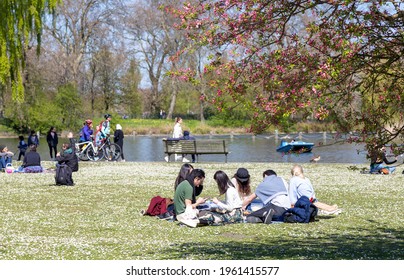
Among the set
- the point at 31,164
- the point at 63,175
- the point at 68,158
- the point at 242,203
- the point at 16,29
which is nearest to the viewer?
the point at 242,203

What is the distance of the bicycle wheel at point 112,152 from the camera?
34.2 meters

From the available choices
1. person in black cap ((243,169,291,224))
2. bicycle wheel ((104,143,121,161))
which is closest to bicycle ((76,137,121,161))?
bicycle wheel ((104,143,121,161))

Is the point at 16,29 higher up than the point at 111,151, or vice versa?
the point at 16,29

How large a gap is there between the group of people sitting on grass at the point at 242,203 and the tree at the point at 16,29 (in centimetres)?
1190

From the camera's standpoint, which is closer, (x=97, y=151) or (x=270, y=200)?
(x=270, y=200)

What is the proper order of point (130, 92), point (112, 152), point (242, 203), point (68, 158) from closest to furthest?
point (242, 203)
point (68, 158)
point (112, 152)
point (130, 92)

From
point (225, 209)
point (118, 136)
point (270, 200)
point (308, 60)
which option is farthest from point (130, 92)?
point (308, 60)

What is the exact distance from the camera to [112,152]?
34.4m

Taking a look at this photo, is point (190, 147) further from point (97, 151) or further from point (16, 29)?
point (16, 29)

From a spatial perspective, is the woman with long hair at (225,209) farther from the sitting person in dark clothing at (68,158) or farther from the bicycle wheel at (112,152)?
the bicycle wheel at (112,152)


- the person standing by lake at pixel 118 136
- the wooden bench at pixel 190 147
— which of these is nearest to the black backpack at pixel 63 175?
the wooden bench at pixel 190 147

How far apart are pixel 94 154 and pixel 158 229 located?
20.0 meters

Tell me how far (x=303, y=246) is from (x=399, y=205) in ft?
22.9

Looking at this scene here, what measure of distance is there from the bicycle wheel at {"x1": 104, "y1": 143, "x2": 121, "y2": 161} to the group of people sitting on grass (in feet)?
59.2
